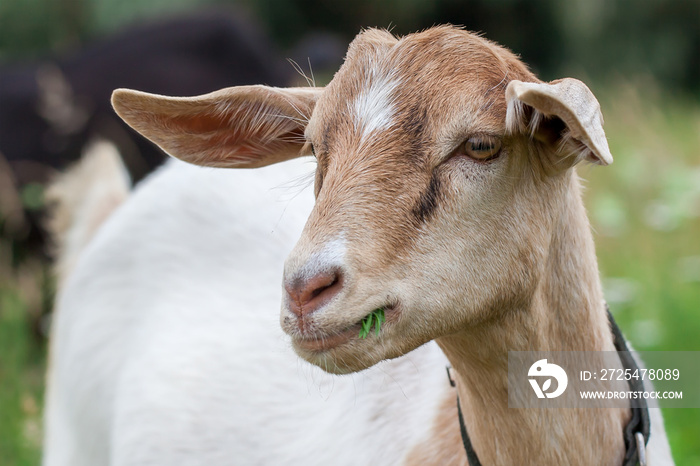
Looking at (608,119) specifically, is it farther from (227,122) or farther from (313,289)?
(313,289)

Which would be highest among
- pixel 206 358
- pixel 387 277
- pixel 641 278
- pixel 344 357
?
pixel 641 278

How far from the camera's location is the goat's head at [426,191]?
1733 mm

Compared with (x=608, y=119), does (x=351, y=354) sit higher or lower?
lower

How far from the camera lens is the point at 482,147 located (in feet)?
6.15

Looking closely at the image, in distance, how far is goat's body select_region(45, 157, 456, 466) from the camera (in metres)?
2.56

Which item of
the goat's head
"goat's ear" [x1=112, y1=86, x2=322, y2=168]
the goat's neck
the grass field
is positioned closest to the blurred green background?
the grass field

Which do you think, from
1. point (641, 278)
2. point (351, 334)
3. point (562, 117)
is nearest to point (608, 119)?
point (641, 278)

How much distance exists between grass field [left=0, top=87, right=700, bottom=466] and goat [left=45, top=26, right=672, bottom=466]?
55.7 inches

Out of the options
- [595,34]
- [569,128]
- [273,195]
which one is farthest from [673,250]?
[595,34]

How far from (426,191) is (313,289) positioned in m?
0.34

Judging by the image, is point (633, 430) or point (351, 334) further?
point (633, 430)

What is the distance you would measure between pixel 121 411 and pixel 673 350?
2.83m

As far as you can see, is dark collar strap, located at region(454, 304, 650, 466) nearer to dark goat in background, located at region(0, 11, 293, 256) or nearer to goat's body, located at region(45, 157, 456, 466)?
goat's body, located at region(45, 157, 456, 466)

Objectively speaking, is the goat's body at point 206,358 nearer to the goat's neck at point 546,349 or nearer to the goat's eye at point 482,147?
the goat's neck at point 546,349
